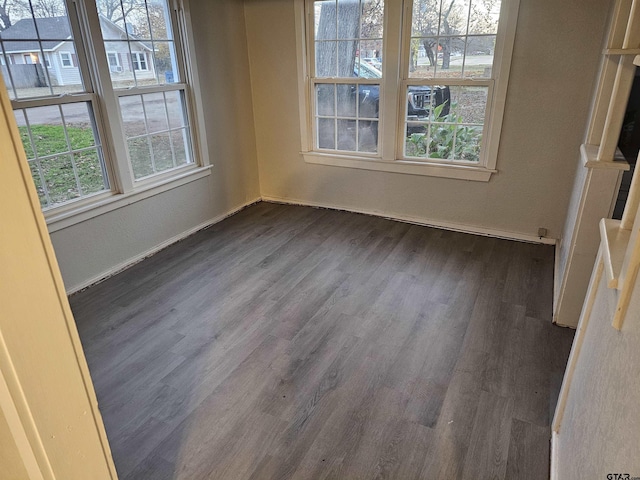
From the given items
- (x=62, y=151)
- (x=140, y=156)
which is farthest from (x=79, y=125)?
(x=140, y=156)

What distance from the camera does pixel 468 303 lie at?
2.82m

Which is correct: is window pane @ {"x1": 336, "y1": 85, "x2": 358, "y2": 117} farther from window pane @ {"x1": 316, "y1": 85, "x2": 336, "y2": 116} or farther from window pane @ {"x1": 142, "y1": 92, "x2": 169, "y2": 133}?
window pane @ {"x1": 142, "y1": 92, "x2": 169, "y2": 133}

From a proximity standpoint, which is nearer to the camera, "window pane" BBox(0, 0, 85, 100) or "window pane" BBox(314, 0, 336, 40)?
"window pane" BBox(0, 0, 85, 100)

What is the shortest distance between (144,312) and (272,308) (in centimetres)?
84

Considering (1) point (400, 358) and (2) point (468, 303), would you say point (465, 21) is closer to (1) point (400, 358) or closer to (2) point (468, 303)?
(2) point (468, 303)

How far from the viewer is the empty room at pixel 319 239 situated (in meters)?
1.12

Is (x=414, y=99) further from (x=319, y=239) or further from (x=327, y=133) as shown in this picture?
(x=319, y=239)

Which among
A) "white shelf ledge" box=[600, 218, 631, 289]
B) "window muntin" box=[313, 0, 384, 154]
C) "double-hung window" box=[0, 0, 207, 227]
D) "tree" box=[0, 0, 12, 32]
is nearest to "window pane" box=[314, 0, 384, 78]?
"window muntin" box=[313, 0, 384, 154]

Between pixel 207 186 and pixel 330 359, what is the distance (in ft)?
7.95

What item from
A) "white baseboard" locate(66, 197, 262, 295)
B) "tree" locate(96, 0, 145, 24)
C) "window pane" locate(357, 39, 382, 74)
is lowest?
"white baseboard" locate(66, 197, 262, 295)

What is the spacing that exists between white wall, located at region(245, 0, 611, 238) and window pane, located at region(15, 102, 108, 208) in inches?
74.4

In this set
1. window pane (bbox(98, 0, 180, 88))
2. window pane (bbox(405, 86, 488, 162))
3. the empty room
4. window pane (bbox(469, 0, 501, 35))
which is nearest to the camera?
the empty room

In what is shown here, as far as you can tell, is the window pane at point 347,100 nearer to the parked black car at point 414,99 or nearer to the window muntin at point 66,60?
the parked black car at point 414,99

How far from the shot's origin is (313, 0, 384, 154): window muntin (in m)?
3.74
